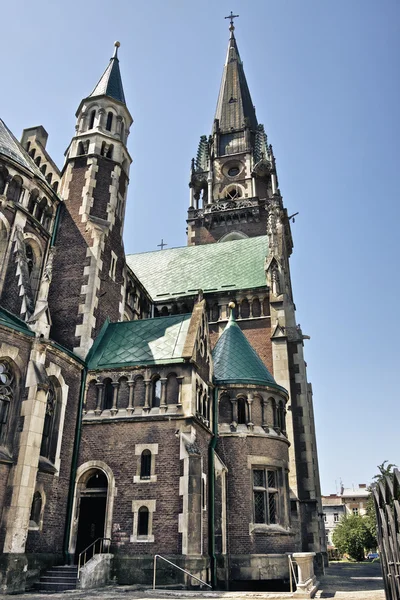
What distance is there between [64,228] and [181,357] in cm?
976

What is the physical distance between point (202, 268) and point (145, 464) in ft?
65.9

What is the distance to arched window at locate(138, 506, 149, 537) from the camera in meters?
18.1

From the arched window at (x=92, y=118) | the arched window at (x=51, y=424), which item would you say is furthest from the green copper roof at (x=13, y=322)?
the arched window at (x=92, y=118)

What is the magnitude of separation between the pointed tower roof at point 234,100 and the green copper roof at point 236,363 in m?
40.4

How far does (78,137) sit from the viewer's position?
2844cm

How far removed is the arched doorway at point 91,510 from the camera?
19000mm

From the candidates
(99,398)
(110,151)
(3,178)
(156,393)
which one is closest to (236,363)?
(156,393)

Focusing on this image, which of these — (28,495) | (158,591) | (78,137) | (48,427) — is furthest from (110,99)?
(158,591)

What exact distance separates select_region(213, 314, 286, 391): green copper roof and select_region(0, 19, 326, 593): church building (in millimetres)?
77

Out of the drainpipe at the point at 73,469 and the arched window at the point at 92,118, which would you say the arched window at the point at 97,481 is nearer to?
the drainpipe at the point at 73,469

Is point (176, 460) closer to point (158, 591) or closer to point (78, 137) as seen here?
point (158, 591)

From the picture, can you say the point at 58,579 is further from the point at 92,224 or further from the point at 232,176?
the point at 232,176

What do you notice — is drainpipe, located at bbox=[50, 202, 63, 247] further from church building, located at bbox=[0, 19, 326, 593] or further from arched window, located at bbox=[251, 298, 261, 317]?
arched window, located at bbox=[251, 298, 261, 317]

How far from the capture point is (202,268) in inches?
1465
